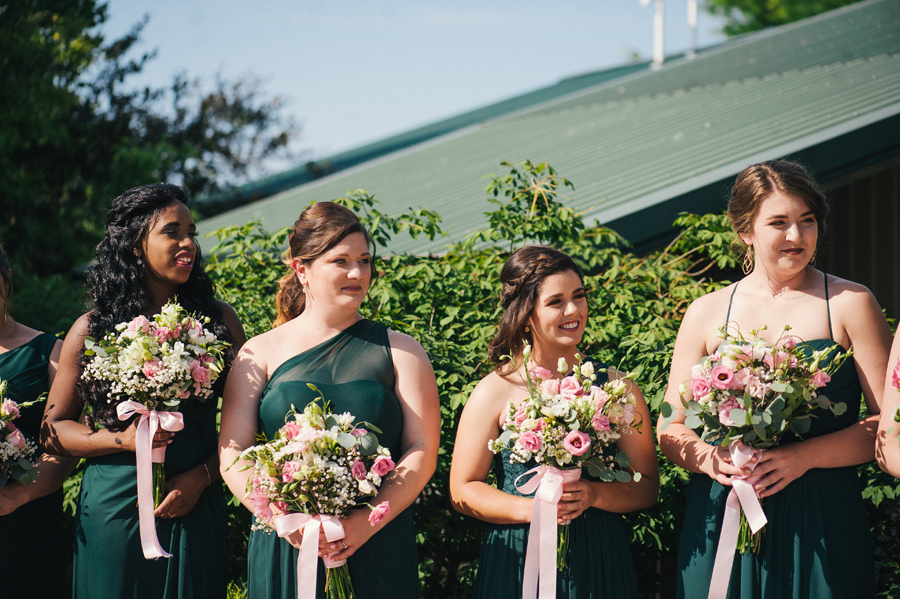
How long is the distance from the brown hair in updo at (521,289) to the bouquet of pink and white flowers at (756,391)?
0.74 m

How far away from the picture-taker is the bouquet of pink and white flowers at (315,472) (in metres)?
2.91

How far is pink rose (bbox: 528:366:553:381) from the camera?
3.24 m

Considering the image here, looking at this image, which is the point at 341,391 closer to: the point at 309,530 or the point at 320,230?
the point at 309,530

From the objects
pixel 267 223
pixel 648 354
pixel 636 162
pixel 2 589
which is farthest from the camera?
pixel 267 223

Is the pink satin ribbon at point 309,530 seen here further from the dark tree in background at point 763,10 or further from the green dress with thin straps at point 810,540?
the dark tree in background at point 763,10

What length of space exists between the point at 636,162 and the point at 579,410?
5222mm

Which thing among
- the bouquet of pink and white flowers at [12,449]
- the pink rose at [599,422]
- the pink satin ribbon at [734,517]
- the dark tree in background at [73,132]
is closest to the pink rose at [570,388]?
the pink rose at [599,422]

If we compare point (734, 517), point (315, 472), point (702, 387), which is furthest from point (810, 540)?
point (315, 472)

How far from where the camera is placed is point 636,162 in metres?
7.77

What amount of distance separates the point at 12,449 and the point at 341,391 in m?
1.52

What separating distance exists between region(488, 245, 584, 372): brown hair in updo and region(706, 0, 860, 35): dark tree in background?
35.0m

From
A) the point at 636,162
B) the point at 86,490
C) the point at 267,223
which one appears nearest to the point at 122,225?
the point at 86,490

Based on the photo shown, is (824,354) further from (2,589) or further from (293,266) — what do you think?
(2,589)

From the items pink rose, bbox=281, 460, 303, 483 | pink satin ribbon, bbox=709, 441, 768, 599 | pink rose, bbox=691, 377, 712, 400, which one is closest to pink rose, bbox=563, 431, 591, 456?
pink rose, bbox=691, 377, 712, 400
